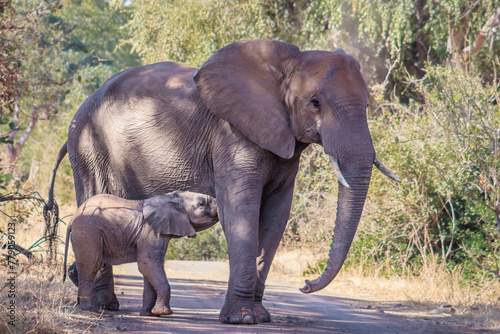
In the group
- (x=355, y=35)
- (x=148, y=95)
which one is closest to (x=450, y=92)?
(x=148, y=95)

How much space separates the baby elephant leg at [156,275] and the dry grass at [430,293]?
3.20 m

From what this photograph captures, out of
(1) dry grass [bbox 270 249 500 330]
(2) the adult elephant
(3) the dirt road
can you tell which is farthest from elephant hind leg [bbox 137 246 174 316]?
(1) dry grass [bbox 270 249 500 330]

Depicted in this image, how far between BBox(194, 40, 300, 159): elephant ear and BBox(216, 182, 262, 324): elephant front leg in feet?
1.77

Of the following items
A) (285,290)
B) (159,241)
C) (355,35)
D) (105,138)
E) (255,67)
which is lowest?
(285,290)

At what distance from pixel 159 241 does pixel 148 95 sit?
5.41ft

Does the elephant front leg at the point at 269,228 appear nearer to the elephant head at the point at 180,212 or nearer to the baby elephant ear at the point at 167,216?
the elephant head at the point at 180,212

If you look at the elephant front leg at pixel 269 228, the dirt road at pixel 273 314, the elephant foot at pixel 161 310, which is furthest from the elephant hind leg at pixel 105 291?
the elephant front leg at pixel 269 228

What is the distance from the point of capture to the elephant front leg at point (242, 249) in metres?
6.33

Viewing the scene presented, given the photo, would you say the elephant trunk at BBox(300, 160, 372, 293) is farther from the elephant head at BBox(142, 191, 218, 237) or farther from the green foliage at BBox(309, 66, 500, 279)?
the green foliage at BBox(309, 66, 500, 279)

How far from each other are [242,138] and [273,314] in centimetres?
225

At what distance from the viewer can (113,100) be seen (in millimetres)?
7422

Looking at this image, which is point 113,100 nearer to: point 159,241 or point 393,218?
point 159,241

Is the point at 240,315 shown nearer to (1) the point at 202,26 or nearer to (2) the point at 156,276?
(2) the point at 156,276

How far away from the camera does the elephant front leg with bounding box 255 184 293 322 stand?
6.85 metres
